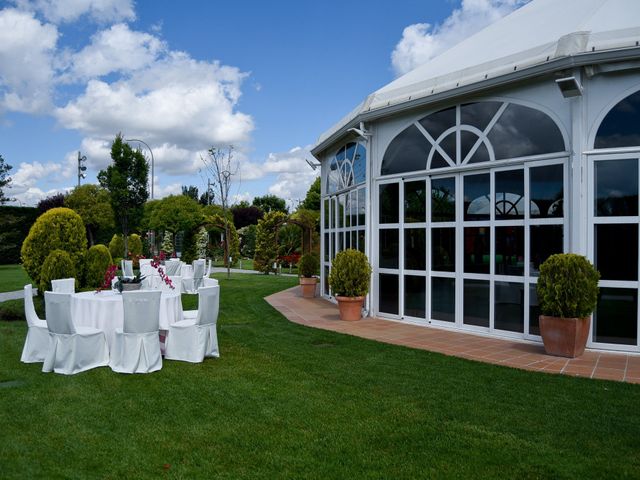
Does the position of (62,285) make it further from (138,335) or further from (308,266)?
(308,266)

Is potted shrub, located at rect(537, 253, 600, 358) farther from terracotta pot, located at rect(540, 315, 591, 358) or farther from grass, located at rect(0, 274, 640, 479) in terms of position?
grass, located at rect(0, 274, 640, 479)

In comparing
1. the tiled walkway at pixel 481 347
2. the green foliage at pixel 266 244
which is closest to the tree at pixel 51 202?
the green foliage at pixel 266 244

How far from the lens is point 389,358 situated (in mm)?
6602

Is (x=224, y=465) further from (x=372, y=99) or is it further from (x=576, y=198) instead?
(x=372, y=99)

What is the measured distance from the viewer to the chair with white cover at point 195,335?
6.52 metres

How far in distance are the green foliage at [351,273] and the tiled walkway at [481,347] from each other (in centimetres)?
57

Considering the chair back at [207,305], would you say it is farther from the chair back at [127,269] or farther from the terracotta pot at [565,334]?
the chair back at [127,269]

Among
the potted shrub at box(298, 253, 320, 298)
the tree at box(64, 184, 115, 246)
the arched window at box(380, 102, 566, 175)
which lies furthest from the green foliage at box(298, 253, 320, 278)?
the tree at box(64, 184, 115, 246)

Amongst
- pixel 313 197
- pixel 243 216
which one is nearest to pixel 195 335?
pixel 313 197

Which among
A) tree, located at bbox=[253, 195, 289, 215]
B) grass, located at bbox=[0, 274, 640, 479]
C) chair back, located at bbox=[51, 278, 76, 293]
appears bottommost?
grass, located at bbox=[0, 274, 640, 479]

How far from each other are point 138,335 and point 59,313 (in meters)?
0.90

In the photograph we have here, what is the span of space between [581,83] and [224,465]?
6420mm

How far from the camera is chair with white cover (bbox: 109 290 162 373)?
5941 millimetres

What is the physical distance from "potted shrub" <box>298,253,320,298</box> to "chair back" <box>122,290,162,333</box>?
7.85 m
